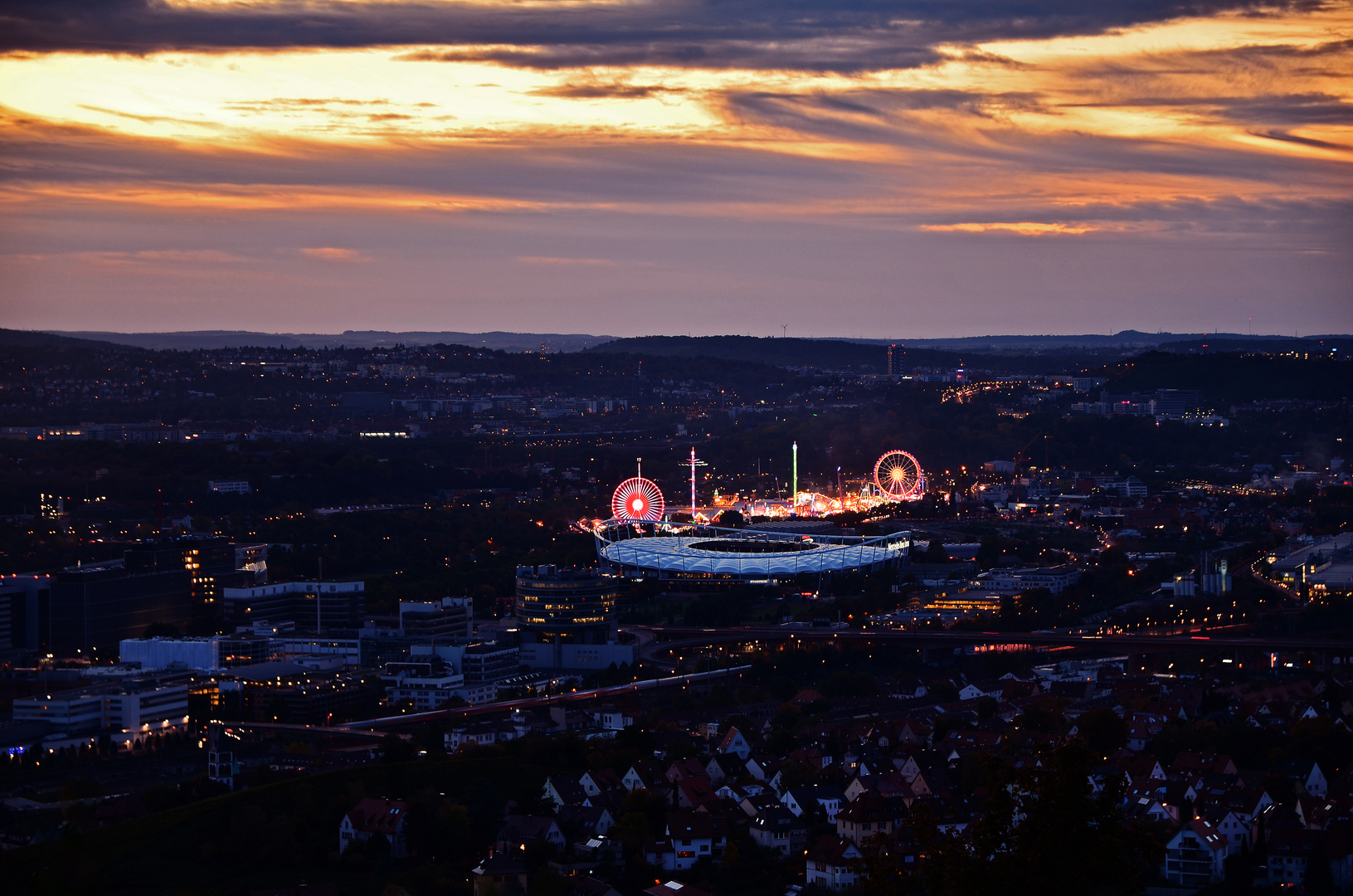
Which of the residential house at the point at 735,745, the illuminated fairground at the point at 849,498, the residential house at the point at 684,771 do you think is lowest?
the illuminated fairground at the point at 849,498

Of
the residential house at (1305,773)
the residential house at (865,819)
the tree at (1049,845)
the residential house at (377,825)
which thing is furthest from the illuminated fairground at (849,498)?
the tree at (1049,845)

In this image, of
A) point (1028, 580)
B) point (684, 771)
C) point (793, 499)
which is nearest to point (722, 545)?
point (1028, 580)

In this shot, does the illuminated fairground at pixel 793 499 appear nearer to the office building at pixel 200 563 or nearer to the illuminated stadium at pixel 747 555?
the illuminated stadium at pixel 747 555

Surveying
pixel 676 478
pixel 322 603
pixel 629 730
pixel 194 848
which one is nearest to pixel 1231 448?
pixel 676 478

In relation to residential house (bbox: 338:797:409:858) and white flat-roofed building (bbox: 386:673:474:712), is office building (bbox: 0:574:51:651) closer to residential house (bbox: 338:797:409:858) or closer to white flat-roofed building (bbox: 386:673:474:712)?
white flat-roofed building (bbox: 386:673:474:712)

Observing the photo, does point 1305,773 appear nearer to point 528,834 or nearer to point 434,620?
point 528,834

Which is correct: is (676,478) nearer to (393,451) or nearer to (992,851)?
(393,451)
